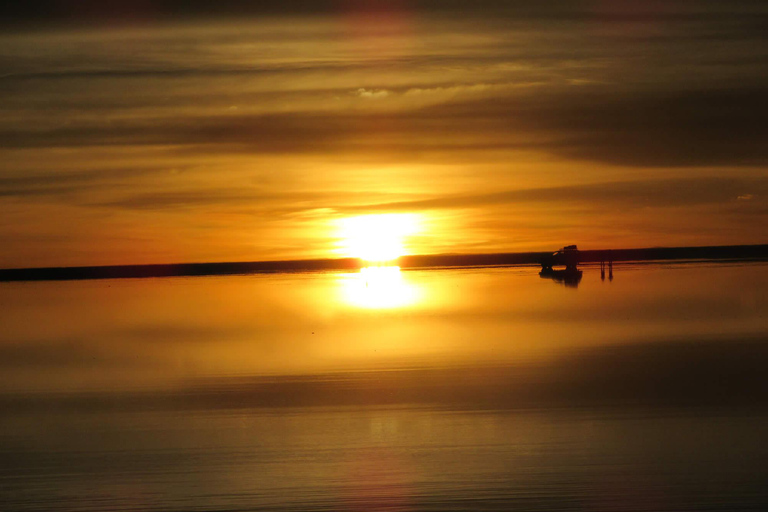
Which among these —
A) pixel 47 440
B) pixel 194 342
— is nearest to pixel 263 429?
pixel 47 440

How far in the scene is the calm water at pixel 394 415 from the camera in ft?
31.3

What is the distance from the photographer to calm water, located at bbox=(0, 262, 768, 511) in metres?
9.55

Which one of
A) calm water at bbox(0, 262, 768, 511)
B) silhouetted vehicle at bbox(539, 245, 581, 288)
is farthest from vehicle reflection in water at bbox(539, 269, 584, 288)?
calm water at bbox(0, 262, 768, 511)

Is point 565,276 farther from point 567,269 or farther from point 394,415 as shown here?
point 394,415

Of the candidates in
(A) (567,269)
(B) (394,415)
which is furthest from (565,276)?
(B) (394,415)

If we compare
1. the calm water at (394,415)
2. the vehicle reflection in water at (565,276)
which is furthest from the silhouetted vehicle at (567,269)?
the calm water at (394,415)

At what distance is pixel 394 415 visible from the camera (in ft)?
42.4

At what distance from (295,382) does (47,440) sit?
16.5ft

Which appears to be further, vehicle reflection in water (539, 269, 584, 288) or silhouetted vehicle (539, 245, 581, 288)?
silhouetted vehicle (539, 245, 581, 288)

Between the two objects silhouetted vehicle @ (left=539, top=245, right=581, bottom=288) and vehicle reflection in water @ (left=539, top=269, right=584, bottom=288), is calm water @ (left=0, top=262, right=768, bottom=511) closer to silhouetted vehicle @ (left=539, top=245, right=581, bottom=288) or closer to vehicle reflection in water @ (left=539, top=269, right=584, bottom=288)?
vehicle reflection in water @ (left=539, top=269, right=584, bottom=288)

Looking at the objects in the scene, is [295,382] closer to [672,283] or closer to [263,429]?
[263,429]

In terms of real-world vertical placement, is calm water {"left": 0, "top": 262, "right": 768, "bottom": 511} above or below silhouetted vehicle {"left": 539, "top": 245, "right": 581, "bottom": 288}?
below

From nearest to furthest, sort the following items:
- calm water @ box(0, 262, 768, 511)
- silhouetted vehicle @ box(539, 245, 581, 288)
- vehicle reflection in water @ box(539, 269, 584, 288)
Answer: calm water @ box(0, 262, 768, 511), vehicle reflection in water @ box(539, 269, 584, 288), silhouetted vehicle @ box(539, 245, 581, 288)

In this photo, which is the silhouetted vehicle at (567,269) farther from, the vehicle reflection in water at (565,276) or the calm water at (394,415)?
the calm water at (394,415)
